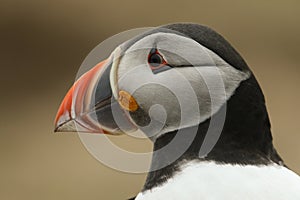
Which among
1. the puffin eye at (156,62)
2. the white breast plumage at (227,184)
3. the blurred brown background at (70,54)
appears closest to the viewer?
the white breast plumage at (227,184)

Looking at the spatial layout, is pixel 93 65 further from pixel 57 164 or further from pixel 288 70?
pixel 288 70

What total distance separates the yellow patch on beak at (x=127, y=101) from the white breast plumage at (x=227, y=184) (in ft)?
0.66

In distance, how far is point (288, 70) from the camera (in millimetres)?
5895

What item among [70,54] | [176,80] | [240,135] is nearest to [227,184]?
[240,135]

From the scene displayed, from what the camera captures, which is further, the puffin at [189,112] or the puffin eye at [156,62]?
the puffin eye at [156,62]

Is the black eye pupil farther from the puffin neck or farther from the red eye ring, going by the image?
the puffin neck

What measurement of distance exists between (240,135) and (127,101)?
0.83 ft

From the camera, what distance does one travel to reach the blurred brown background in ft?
17.8

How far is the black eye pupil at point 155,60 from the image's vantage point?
185 centimetres

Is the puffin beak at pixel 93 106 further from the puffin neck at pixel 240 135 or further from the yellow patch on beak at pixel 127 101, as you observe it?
the puffin neck at pixel 240 135

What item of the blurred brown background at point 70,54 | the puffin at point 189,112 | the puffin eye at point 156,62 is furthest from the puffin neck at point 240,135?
the blurred brown background at point 70,54

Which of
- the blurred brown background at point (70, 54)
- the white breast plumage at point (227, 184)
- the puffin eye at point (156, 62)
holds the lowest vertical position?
the blurred brown background at point (70, 54)

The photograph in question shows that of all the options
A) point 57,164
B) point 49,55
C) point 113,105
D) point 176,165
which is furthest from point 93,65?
point 49,55

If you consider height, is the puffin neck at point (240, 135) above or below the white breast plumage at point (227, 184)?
above
